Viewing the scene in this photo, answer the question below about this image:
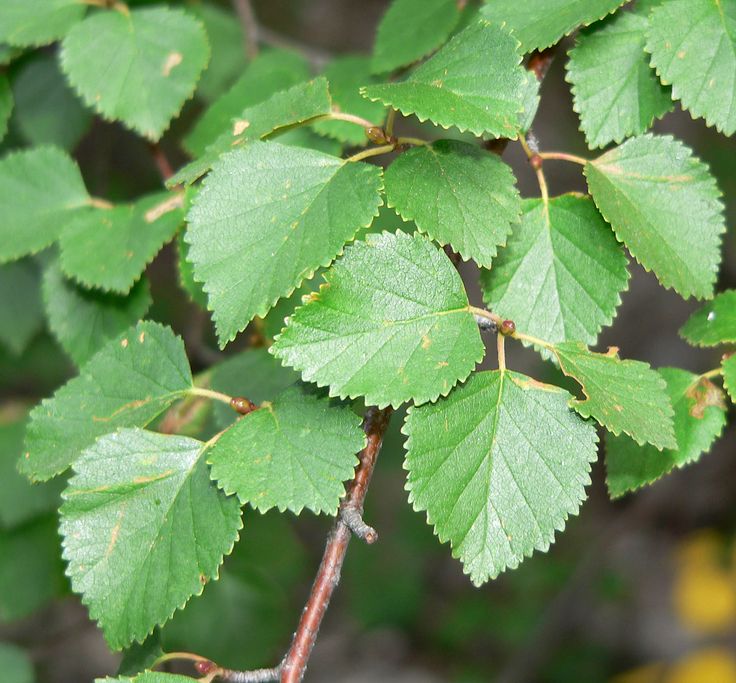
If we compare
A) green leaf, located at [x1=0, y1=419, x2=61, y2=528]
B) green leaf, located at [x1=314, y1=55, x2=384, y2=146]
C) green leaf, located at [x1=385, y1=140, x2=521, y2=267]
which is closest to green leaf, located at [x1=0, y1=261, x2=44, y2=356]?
green leaf, located at [x1=0, y1=419, x2=61, y2=528]

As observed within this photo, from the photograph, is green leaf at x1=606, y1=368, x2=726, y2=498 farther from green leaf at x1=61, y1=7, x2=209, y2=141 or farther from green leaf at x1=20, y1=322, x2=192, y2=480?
green leaf at x1=61, y1=7, x2=209, y2=141

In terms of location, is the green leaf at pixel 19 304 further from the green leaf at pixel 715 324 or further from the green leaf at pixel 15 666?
the green leaf at pixel 715 324

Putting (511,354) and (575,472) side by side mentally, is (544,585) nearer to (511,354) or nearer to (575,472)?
(511,354)

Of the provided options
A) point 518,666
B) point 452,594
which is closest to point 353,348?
point 518,666

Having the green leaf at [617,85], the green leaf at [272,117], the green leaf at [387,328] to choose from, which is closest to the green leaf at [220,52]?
the green leaf at [272,117]

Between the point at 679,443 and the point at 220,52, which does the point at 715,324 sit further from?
the point at 220,52

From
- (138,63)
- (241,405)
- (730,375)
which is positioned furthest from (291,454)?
(138,63)
